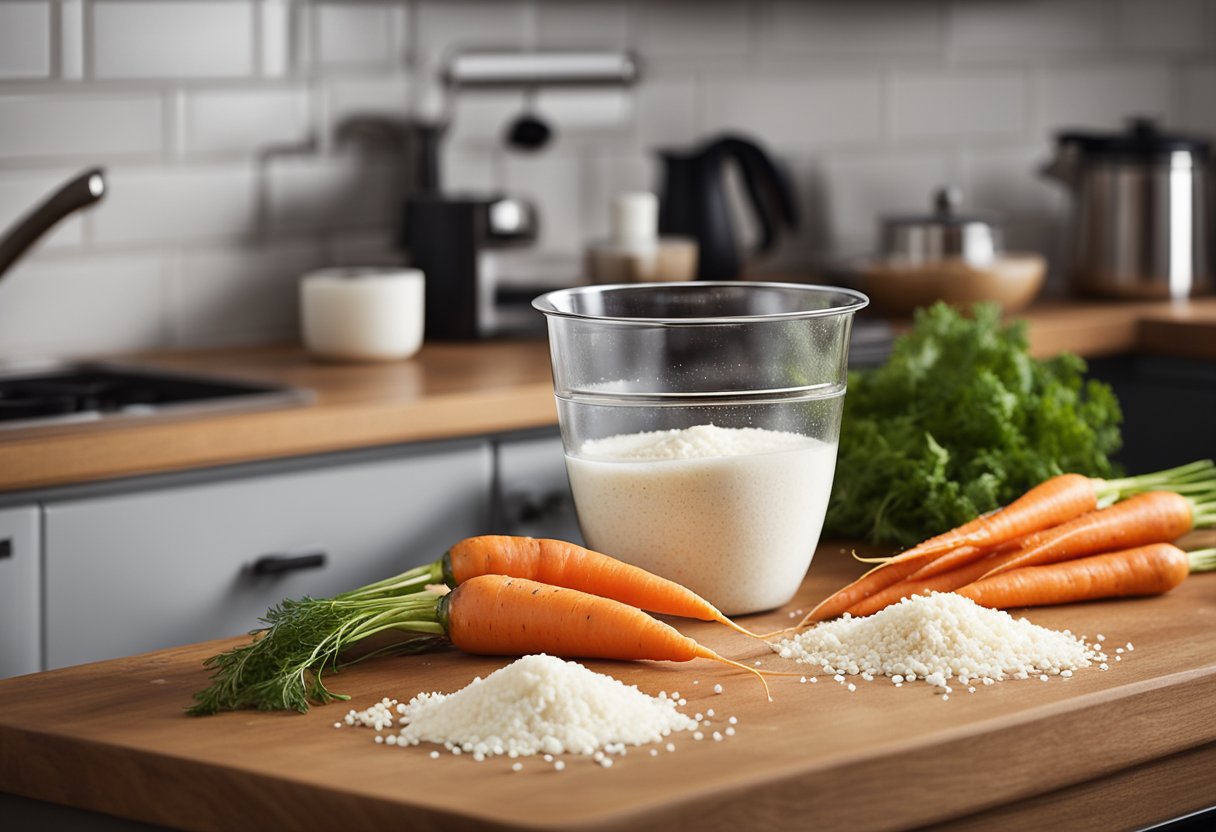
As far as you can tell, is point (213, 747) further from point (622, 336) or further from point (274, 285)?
point (274, 285)

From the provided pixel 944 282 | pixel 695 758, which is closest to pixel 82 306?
pixel 944 282

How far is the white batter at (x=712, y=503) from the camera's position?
1233mm

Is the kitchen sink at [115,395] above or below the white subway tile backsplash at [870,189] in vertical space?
below

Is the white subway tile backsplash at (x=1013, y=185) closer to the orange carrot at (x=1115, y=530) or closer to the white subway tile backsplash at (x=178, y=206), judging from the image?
Result: the white subway tile backsplash at (x=178, y=206)

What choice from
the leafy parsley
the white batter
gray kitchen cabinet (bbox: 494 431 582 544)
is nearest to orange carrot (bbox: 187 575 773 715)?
the white batter

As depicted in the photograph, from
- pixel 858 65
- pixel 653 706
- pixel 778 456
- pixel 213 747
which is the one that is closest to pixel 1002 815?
pixel 653 706

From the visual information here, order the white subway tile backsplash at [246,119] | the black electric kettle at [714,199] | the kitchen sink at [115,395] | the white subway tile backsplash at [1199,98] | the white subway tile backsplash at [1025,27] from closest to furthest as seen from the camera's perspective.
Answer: the kitchen sink at [115,395], the white subway tile backsplash at [246,119], the black electric kettle at [714,199], the white subway tile backsplash at [1025,27], the white subway tile backsplash at [1199,98]

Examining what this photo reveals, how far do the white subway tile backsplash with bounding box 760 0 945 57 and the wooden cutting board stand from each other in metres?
2.44

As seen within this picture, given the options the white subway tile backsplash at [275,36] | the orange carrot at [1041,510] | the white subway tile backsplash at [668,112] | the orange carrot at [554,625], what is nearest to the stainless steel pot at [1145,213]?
the white subway tile backsplash at [668,112]

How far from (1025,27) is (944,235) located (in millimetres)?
970

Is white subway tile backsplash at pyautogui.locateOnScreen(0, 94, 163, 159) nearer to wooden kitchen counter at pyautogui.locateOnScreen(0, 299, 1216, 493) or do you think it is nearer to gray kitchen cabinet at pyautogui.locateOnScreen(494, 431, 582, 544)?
wooden kitchen counter at pyautogui.locateOnScreen(0, 299, 1216, 493)

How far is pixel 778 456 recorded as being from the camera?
1.24 metres

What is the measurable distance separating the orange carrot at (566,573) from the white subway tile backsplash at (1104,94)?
2.99m

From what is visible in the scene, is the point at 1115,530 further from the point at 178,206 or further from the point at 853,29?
the point at 853,29
